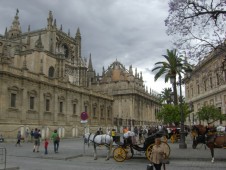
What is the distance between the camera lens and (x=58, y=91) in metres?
39.0

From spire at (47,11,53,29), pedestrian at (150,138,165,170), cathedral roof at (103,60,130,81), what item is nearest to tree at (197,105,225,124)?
pedestrian at (150,138,165,170)

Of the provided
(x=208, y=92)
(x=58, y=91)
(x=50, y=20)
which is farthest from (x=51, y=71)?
(x=208, y=92)

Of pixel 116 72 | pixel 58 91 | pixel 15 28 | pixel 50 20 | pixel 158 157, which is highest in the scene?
pixel 15 28

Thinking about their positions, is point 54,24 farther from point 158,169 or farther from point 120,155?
point 158,169

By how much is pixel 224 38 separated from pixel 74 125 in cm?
3036

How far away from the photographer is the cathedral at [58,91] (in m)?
31.3

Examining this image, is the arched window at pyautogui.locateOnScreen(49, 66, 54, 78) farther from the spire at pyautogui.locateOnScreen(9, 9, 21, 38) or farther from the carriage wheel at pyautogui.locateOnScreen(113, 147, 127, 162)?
the carriage wheel at pyautogui.locateOnScreen(113, 147, 127, 162)

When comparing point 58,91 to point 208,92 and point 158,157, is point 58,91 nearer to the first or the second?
point 208,92

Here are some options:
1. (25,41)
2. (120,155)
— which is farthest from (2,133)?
(25,41)

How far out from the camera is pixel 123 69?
85062mm

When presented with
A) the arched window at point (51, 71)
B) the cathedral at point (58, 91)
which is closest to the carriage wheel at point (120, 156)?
the cathedral at point (58, 91)

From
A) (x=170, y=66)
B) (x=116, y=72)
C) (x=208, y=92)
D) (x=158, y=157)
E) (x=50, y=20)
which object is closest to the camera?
(x=158, y=157)

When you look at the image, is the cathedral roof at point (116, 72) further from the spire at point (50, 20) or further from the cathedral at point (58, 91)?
the spire at point (50, 20)

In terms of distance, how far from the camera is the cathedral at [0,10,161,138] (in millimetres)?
31312
